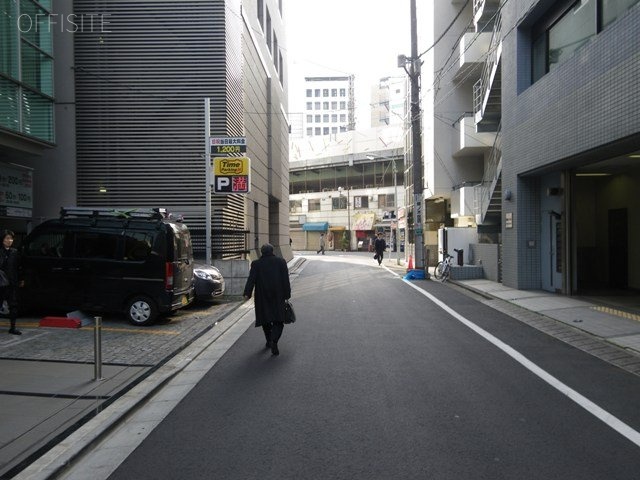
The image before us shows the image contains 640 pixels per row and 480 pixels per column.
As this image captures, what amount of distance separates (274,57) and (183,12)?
17273 mm

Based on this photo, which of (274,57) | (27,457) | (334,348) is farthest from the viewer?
(274,57)

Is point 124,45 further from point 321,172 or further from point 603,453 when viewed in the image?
point 321,172

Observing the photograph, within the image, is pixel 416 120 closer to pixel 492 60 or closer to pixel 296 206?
pixel 492 60

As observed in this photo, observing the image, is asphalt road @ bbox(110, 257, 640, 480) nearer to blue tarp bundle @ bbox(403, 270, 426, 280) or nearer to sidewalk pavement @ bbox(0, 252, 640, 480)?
sidewalk pavement @ bbox(0, 252, 640, 480)

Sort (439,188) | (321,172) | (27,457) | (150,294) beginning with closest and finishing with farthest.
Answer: (27,457) → (150,294) → (439,188) → (321,172)

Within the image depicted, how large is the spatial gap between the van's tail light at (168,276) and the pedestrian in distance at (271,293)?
2.53m

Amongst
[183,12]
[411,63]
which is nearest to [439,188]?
[411,63]

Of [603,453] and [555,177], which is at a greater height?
[555,177]

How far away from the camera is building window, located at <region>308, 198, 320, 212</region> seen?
63.5 metres

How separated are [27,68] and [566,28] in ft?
42.3

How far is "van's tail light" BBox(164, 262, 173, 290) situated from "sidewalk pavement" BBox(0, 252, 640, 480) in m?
1.14

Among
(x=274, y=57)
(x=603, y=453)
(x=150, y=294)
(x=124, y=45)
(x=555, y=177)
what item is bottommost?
(x=603, y=453)

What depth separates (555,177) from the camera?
1444cm

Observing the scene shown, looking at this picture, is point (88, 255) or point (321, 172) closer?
point (88, 255)
